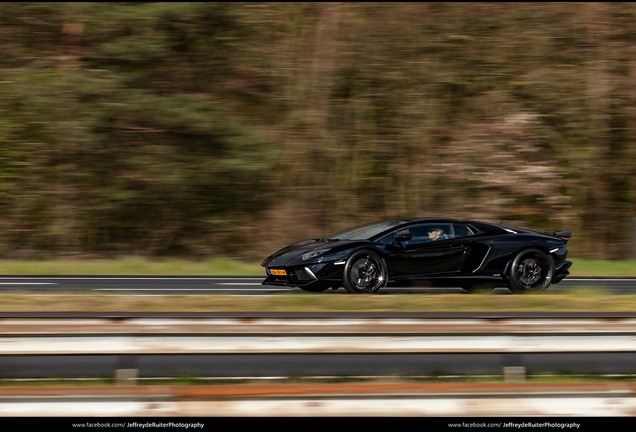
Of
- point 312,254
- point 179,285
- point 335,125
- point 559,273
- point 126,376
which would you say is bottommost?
point 126,376

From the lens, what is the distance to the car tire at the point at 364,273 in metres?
9.50

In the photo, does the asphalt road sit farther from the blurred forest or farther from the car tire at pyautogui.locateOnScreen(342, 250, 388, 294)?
the blurred forest

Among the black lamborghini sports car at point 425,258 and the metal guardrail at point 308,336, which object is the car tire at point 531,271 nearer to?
the black lamborghini sports car at point 425,258

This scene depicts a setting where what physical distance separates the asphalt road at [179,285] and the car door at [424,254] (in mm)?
509

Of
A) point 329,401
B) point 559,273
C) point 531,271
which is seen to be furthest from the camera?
point 559,273

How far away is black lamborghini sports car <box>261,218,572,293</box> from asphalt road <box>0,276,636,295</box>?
0.47m

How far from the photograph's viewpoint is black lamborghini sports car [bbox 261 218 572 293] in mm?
9523

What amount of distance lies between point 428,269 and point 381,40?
11.0 metres

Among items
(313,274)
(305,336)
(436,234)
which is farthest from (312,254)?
(305,336)

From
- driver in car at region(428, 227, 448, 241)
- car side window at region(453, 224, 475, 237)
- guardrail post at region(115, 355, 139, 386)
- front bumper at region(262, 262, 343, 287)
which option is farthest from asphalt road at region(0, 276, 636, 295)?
guardrail post at region(115, 355, 139, 386)

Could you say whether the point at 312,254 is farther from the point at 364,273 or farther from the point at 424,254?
the point at 424,254

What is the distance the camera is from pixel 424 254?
9828 mm

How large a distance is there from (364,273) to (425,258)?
2.85 feet

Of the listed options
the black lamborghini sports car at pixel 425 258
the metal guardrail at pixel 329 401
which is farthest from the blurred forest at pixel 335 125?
the metal guardrail at pixel 329 401
